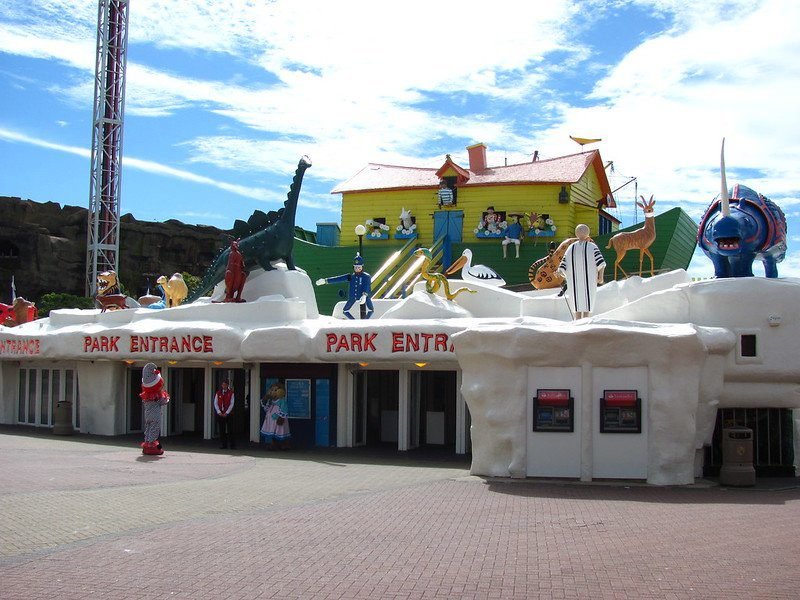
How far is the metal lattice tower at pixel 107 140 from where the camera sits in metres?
49.9

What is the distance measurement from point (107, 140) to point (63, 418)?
33428 millimetres

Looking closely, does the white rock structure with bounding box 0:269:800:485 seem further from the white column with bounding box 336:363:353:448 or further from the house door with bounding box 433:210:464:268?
the house door with bounding box 433:210:464:268

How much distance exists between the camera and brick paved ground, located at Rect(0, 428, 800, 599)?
6969mm

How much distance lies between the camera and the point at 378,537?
883 centimetres

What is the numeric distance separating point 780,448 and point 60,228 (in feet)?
159

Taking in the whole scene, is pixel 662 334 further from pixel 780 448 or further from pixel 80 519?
pixel 80 519

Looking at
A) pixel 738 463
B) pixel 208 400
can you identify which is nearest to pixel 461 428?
pixel 738 463

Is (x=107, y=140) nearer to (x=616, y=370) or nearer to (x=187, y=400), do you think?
(x=187, y=400)

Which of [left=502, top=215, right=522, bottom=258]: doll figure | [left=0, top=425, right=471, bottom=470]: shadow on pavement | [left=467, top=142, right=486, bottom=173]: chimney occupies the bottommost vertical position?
[left=0, top=425, right=471, bottom=470]: shadow on pavement

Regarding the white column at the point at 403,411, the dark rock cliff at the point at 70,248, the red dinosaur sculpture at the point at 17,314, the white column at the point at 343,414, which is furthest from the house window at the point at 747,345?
the dark rock cliff at the point at 70,248

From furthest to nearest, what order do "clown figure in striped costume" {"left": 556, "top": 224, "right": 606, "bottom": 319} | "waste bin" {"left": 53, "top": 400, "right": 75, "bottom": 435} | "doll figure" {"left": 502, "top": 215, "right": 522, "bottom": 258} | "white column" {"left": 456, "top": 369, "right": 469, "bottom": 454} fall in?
1. "doll figure" {"left": 502, "top": 215, "right": 522, "bottom": 258}
2. "waste bin" {"left": 53, "top": 400, "right": 75, "bottom": 435}
3. "white column" {"left": 456, "top": 369, "right": 469, "bottom": 454}
4. "clown figure in striped costume" {"left": 556, "top": 224, "right": 606, "bottom": 319}

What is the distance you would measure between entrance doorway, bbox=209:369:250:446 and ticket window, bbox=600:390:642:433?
9.42 m

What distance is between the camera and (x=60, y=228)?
54.2 metres

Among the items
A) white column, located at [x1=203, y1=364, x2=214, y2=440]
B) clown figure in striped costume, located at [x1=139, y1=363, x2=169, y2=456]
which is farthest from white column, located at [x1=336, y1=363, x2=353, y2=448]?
clown figure in striped costume, located at [x1=139, y1=363, x2=169, y2=456]
